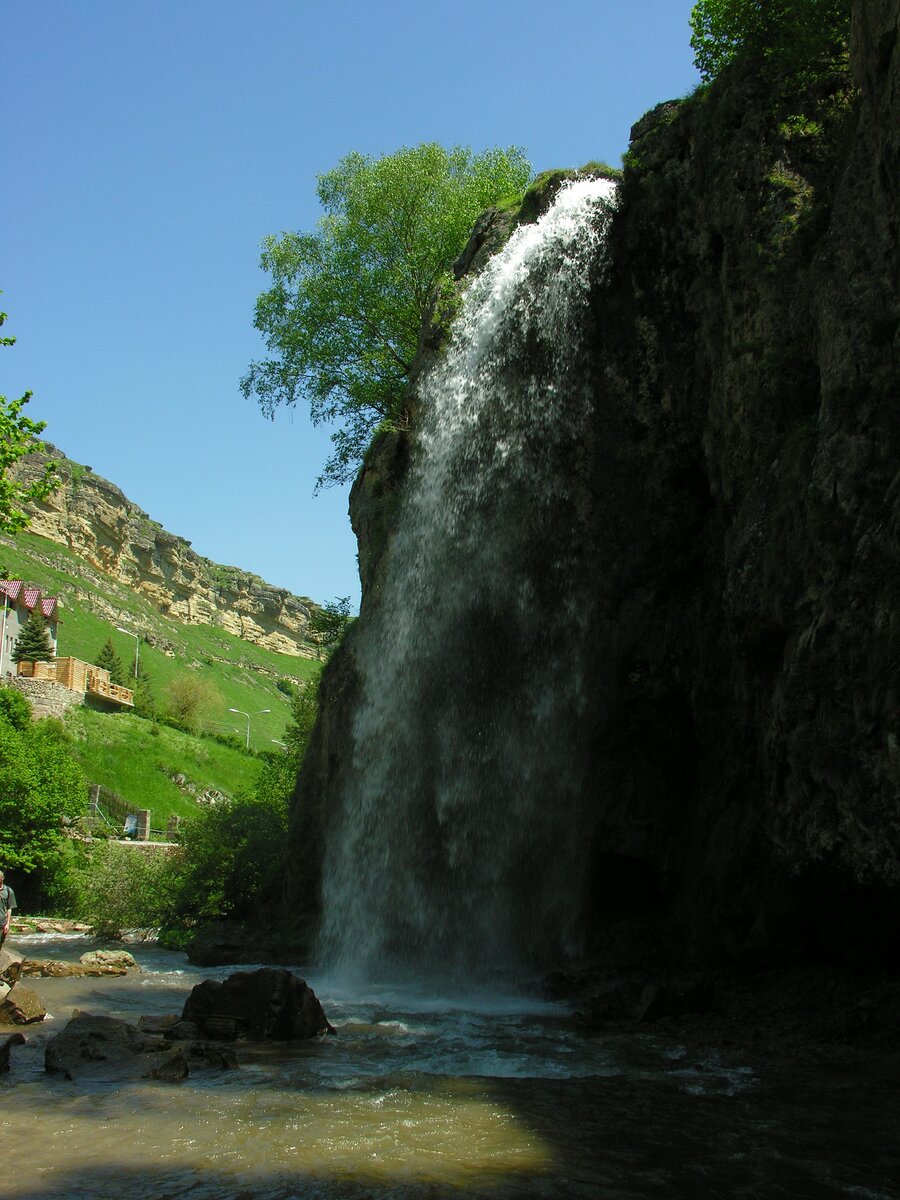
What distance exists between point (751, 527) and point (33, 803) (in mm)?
28479

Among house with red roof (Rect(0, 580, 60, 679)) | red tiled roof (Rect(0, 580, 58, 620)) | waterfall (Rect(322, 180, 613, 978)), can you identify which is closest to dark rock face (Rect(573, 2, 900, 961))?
waterfall (Rect(322, 180, 613, 978))

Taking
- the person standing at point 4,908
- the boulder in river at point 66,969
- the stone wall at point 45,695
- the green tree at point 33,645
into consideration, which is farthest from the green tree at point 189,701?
the person standing at point 4,908

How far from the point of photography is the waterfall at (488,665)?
19.4 metres

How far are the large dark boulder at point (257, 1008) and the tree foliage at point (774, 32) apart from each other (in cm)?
Answer: 1630

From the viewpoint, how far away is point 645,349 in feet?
67.7

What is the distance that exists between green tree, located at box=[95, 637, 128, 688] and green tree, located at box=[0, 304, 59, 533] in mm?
64507

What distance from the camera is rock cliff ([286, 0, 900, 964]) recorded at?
1227 centimetres

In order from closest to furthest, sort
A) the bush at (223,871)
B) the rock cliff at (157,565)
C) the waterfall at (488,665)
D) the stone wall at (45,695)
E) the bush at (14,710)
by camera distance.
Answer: the waterfall at (488,665) < the bush at (223,871) < the bush at (14,710) < the stone wall at (45,695) < the rock cliff at (157,565)

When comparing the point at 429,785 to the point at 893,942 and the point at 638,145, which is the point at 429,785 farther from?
the point at 638,145

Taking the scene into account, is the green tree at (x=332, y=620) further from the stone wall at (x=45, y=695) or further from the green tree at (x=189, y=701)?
the green tree at (x=189, y=701)

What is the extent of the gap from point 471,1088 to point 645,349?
1475cm

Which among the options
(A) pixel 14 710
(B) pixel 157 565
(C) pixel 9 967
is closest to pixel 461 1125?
(C) pixel 9 967

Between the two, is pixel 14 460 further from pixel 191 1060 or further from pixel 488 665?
pixel 191 1060

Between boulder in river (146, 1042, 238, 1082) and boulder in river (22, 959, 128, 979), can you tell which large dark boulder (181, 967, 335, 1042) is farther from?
boulder in river (22, 959, 128, 979)
